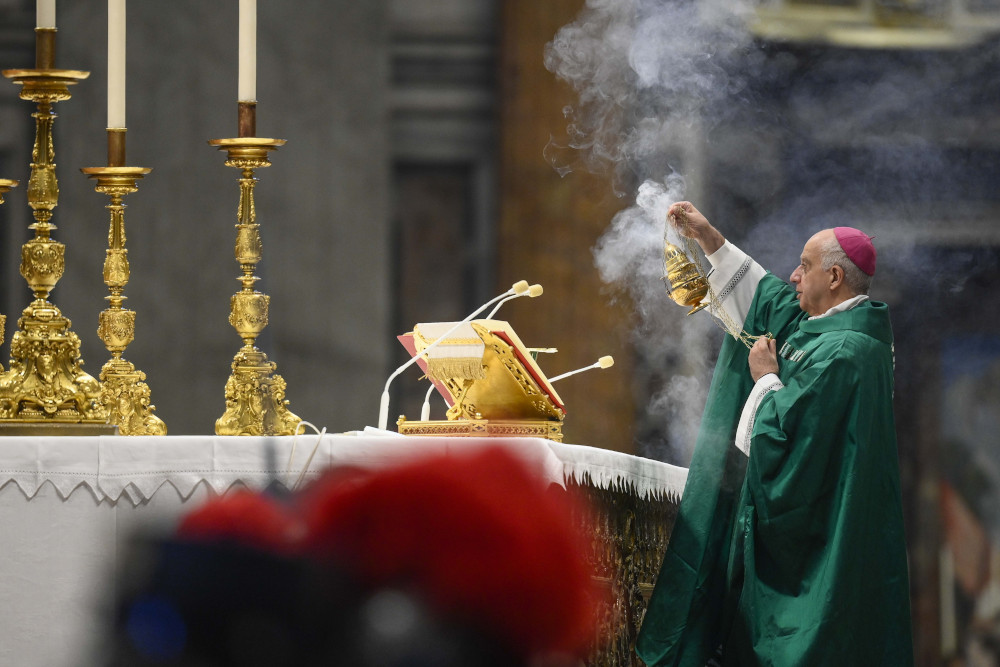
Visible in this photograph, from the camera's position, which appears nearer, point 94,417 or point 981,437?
point 94,417

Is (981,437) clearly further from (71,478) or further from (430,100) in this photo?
(71,478)

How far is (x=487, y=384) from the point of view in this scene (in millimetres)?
2438

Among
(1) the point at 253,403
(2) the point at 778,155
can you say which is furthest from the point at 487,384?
(2) the point at 778,155

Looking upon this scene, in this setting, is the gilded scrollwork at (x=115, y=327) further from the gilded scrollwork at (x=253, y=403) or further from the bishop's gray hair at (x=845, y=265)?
the bishop's gray hair at (x=845, y=265)

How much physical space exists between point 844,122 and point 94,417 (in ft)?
11.9

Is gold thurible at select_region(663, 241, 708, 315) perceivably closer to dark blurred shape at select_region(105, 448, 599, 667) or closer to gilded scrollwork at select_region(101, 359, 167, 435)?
gilded scrollwork at select_region(101, 359, 167, 435)

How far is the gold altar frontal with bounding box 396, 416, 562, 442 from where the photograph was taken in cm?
238

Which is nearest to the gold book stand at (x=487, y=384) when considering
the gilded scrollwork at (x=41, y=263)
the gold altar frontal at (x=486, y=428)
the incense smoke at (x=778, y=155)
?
the gold altar frontal at (x=486, y=428)

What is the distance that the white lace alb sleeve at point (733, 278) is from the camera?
A: 10.7 feet

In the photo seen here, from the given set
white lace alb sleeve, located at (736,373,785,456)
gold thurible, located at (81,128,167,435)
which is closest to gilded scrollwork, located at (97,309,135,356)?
gold thurible, located at (81,128,167,435)

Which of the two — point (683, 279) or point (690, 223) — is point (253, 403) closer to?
point (683, 279)

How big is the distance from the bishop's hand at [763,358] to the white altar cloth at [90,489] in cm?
113

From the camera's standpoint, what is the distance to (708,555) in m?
2.99

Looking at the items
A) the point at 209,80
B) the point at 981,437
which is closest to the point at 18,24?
the point at 209,80
